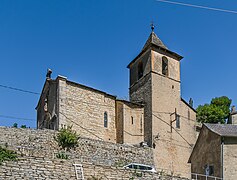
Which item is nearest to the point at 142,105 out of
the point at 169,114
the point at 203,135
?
the point at 169,114

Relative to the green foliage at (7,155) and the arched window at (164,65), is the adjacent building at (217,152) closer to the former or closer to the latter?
the arched window at (164,65)

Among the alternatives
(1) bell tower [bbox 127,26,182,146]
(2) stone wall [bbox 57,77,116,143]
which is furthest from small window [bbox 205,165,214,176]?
(2) stone wall [bbox 57,77,116,143]

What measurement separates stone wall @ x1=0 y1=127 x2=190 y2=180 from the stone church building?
4.02 metres

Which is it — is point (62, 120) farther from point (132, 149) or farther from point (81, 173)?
point (81, 173)

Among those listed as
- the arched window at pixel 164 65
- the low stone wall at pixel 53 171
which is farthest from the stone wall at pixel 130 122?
the low stone wall at pixel 53 171

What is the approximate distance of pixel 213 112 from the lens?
6322 cm

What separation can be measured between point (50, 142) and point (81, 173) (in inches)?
359

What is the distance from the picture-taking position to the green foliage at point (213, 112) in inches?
2457

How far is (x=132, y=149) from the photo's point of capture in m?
36.7

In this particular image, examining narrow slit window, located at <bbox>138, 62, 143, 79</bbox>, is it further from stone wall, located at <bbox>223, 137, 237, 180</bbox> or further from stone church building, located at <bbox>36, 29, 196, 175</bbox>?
stone wall, located at <bbox>223, 137, 237, 180</bbox>

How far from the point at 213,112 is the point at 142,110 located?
74.1 feet

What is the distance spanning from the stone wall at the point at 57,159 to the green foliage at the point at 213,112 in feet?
83.3

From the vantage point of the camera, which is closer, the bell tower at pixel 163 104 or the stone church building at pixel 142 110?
the stone church building at pixel 142 110

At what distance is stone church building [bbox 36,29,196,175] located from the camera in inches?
1548
